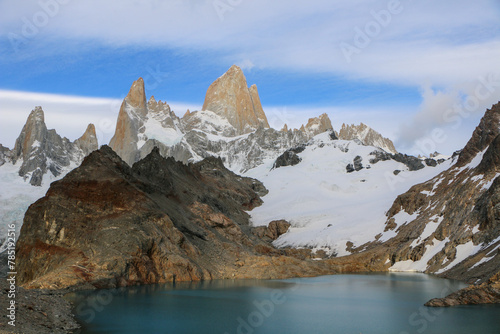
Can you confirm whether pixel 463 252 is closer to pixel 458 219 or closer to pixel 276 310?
pixel 458 219

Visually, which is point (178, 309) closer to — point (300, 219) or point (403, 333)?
point (403, 333)

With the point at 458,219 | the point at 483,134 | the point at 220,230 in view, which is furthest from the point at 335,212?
the point at 458,219

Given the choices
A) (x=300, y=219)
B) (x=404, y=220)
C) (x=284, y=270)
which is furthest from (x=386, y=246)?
(x=300, y=219)

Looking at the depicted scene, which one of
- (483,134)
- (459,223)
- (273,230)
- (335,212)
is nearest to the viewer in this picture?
(459,223)

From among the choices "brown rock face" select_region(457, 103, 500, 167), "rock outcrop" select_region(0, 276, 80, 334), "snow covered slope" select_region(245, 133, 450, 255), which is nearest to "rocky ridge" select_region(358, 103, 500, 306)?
"brown rock face" select_region(457, 103, 500, 167)

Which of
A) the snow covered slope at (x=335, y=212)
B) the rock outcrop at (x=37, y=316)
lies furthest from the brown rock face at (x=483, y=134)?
the rock outcrop at (x=37, y=316)

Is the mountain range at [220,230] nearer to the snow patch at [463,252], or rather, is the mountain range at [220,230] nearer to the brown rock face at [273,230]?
the snow patch at [463,252]

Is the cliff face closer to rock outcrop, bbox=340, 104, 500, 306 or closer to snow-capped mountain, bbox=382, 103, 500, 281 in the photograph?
snow-capped mountain, bbox=382, 103, 500, 281
